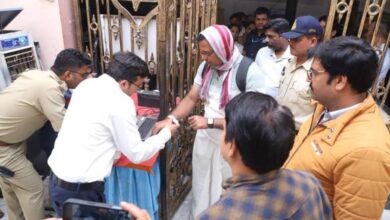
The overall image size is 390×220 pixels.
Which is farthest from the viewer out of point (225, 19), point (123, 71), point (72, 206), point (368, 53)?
point (225, 19)

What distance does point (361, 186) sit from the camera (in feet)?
3.39

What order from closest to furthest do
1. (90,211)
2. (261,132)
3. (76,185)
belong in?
(261,132) < (90,211) < (76,185)

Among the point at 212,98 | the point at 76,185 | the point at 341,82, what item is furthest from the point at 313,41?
the point at 76,185

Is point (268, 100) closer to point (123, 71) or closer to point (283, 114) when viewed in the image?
point (283, 114)

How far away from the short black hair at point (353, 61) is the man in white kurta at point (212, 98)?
784 mm

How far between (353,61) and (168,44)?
48.4 inches

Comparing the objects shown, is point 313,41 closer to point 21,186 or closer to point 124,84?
point 124,84

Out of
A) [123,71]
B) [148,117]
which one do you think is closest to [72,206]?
[123,71]

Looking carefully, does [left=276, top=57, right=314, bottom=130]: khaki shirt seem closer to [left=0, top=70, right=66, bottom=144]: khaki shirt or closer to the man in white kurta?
the man in white kurta

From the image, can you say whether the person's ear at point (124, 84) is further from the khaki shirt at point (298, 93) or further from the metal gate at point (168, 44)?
the khaki shirt at point (298, 93)

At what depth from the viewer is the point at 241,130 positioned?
2.70 ft

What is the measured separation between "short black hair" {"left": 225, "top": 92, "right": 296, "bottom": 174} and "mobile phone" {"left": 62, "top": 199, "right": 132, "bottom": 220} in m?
0.42

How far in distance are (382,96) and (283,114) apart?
1.73m

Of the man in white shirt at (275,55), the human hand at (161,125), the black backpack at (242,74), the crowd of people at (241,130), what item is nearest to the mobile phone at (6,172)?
the crowd of people at (241,130)
